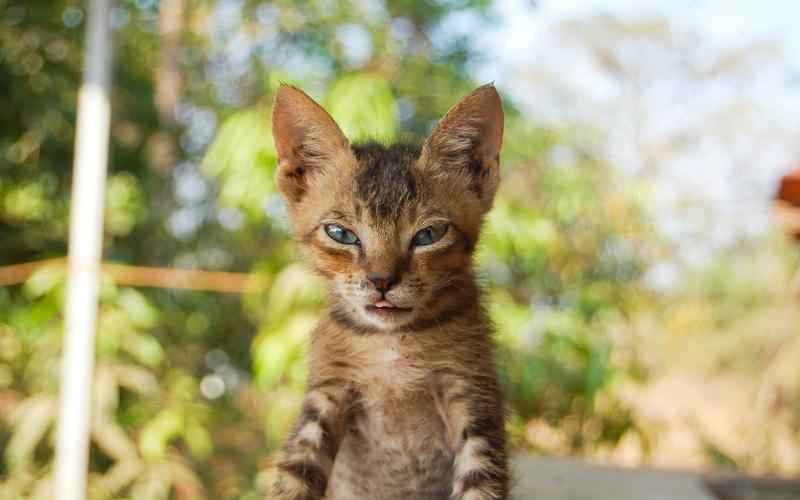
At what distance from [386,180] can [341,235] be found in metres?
0.09

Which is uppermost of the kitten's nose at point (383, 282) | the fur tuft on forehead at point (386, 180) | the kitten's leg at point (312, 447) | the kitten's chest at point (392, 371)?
the fur tuft on forehead at point (386, 180)

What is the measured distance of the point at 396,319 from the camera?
1.10 metres

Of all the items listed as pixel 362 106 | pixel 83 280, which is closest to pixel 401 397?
pixel 362 106

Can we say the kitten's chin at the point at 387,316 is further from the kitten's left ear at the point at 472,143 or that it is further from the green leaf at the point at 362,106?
the green leaf at the point at 362,106

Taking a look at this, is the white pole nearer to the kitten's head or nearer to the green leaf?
the green leaf

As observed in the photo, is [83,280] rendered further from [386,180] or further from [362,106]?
[386,180]

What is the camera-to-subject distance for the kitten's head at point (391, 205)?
3.64ft

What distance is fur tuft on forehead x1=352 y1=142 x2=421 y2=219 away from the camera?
114 cm

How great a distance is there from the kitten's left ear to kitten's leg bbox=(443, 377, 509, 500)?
0.26 m

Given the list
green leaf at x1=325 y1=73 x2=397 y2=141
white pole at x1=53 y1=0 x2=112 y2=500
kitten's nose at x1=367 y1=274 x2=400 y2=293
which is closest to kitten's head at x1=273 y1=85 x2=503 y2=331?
kitten's nose at x1=367 y1=274 x2=400 y2=293

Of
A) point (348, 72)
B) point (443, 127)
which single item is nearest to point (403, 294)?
point (443, 127)

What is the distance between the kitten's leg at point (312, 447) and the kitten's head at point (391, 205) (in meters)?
0.11

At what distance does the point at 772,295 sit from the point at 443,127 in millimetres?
3316

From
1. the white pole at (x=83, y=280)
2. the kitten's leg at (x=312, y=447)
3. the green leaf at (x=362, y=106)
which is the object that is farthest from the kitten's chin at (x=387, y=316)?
the white pole at (x=83, y=280)
